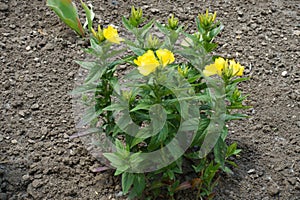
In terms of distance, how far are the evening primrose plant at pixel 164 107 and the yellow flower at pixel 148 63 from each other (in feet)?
0.21

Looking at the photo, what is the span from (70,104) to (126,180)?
75 centimetres

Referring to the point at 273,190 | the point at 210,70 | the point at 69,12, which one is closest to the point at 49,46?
the point at 69,12

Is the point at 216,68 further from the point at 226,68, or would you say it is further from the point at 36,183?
the point at 36,183

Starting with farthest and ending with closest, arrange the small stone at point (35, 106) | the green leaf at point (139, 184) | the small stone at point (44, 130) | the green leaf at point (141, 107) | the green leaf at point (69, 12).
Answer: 1. the green leaf at point (69, 12)
2. the small stone at point (35, 106)
3. the small stone at point (44, 130)
4. the green leaf at point (139, 184)
5. the green leaf at point (141, 107)

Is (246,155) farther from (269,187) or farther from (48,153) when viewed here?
(48,153)

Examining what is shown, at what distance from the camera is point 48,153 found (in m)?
2.57

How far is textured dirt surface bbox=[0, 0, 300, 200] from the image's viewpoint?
2473mm

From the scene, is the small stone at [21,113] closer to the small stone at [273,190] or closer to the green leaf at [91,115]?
the green leaf at [91,115]

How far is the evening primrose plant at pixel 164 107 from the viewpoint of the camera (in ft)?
6.77

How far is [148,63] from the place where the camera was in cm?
186

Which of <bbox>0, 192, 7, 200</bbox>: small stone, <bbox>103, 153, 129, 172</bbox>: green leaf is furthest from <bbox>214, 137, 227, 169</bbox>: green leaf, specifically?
<bbox>0, 192, 7, 200</bbox>: small stone

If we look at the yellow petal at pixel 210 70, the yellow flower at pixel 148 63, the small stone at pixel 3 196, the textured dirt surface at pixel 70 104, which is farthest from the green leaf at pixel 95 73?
the small stone at pixel 3 196

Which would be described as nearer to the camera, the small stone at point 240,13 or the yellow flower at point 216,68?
the yellow flower at point 216,68

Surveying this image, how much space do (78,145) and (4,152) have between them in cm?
36
